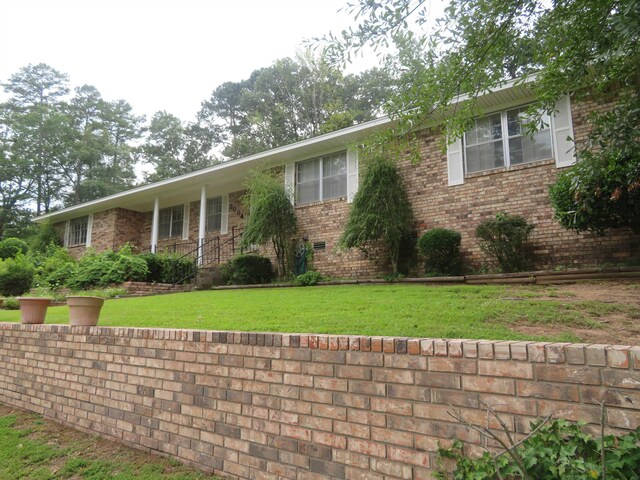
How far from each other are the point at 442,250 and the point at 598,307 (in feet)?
12.7

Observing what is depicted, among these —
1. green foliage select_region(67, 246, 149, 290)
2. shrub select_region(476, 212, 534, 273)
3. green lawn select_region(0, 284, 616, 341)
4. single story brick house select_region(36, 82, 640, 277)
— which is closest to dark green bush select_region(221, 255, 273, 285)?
single story brick house select_region(36, 82, 640, 277)

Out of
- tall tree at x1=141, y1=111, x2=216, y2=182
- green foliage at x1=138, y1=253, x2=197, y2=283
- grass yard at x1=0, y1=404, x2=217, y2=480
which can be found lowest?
grass yard at x1=0, y1=404, x2=217, y2=480

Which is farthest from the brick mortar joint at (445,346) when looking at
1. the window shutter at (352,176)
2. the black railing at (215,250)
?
the black railing at (215,250)

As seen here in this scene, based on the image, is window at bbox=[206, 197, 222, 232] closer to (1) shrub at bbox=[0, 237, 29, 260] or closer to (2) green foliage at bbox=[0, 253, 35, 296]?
(2) green foliage at bbox=[0, 253, 35, 296]

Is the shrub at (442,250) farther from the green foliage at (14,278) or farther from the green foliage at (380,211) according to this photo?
the green foliage at (14,278)

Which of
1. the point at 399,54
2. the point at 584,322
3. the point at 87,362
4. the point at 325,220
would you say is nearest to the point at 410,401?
the point at 584,322

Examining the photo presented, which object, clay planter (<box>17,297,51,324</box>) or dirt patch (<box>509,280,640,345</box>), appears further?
clay planter (<box>17,297,51,324</box>)

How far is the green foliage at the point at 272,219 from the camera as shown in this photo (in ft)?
35.6

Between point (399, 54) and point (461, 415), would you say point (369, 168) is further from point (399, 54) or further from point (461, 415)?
point (461, 415)

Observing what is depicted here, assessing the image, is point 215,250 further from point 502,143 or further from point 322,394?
point 322,394

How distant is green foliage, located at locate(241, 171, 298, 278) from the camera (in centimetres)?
1084

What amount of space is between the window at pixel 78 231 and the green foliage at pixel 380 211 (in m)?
13.7

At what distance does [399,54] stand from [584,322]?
3531 millimetres

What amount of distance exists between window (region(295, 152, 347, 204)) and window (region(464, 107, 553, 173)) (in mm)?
3299
